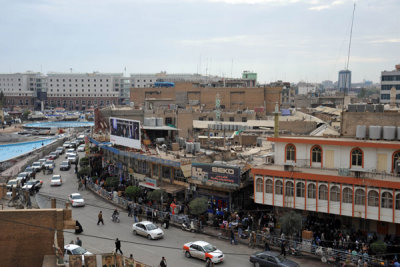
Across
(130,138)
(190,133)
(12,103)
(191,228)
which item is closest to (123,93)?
(12,103)

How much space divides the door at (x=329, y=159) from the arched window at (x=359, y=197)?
7.81 feet

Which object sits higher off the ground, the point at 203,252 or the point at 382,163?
the point at 382,163

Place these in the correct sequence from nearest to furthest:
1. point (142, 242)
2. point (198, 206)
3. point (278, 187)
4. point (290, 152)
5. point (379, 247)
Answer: point (379, 247)
point (142, 242)
point (278, 187)
point (290, 152)
point (198, 206)

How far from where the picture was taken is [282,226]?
20.1m

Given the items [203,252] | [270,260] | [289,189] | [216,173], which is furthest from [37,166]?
[270,260]

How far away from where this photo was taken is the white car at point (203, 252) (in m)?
18.6

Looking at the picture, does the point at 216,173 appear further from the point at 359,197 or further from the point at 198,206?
the point at 359,197

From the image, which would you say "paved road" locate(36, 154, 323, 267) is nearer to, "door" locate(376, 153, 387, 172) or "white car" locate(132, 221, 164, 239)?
"white car" locate(132, 221, 164, 239)

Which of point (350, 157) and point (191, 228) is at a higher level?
point (350, 157)

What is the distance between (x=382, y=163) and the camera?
20.8 metres

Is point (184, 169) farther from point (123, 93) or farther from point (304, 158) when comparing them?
point (123, 93)

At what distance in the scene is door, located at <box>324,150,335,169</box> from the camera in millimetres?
21906

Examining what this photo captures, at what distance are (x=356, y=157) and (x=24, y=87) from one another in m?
147

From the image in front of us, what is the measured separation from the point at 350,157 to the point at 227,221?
701 centimetres
